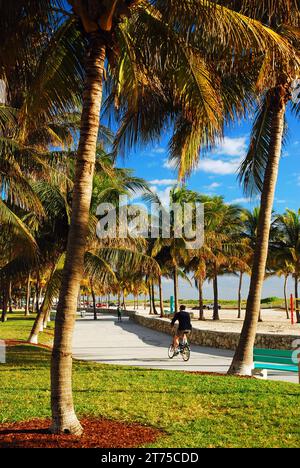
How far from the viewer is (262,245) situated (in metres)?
11.0

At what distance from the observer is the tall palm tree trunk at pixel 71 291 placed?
223 inches

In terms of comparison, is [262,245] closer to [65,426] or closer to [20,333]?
[65,426]

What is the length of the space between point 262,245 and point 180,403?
14.8ft

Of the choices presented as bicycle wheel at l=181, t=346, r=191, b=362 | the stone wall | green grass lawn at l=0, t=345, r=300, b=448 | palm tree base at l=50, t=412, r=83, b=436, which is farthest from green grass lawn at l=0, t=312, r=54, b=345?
palm tree base at l=50, t=412, r=83, b=436

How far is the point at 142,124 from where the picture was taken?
11.3 metres

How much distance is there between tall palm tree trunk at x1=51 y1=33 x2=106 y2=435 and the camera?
568 cm

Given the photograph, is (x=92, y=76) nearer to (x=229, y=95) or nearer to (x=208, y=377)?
Answer: (x=229, y=95)

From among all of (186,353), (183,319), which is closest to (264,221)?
(183,319)

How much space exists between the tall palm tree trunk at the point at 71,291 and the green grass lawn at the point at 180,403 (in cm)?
117

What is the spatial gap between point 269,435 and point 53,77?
5.68 m

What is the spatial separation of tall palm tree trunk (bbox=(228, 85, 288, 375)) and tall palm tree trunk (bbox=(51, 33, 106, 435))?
5.98m

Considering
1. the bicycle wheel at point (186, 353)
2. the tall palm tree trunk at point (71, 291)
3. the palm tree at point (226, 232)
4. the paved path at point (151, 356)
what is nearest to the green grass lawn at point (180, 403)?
the tall palm tree trunk at point (71, 291)
